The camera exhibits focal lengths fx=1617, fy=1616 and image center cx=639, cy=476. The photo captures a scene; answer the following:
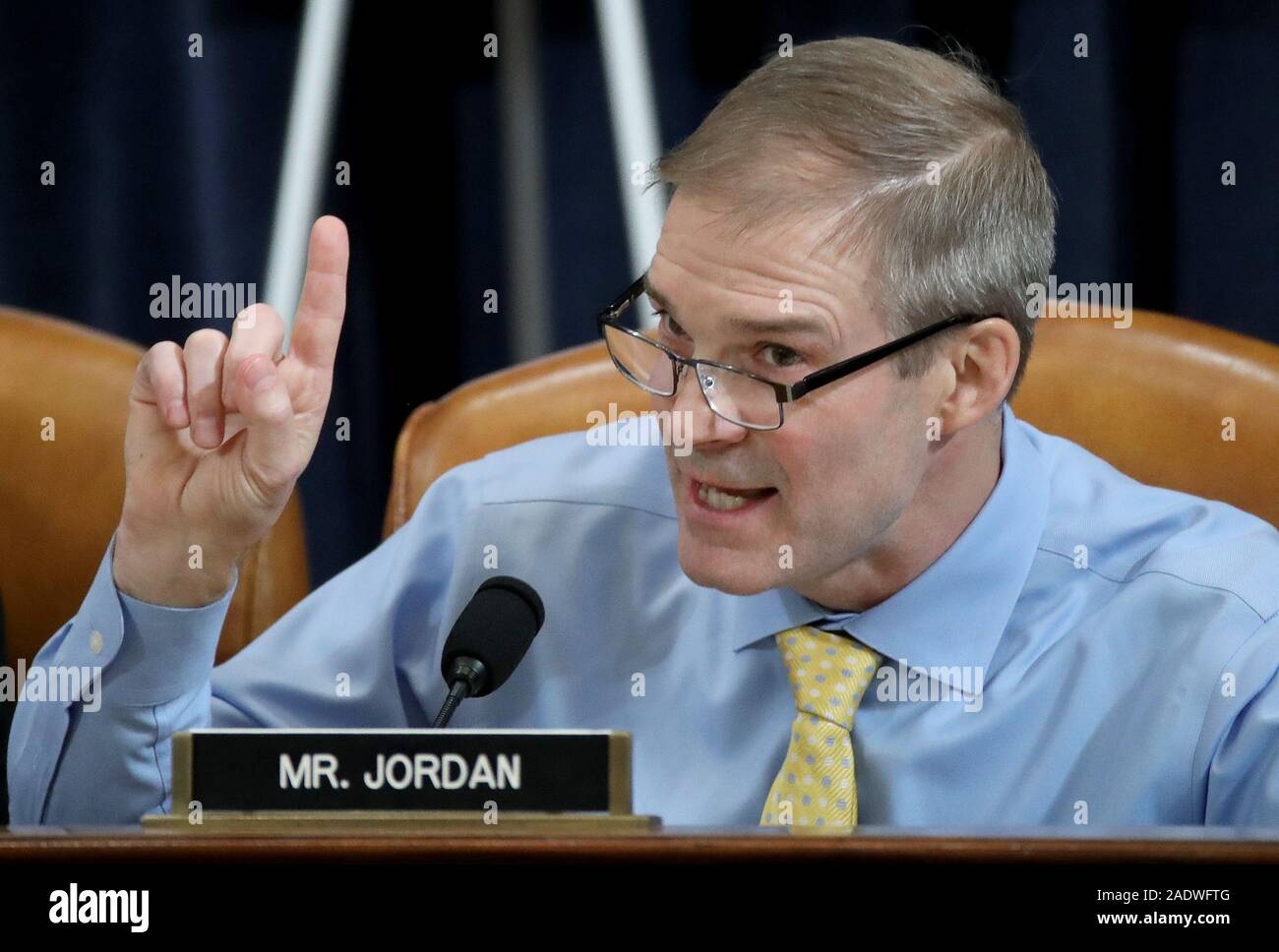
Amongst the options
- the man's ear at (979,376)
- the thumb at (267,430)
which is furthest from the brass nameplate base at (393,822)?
the man's ear at (979,376)

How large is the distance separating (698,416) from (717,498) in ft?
0.24

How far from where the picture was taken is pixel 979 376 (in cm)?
121

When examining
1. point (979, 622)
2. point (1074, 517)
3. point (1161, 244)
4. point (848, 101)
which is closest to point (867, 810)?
point (979, 622)

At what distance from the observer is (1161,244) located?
197 centimetres

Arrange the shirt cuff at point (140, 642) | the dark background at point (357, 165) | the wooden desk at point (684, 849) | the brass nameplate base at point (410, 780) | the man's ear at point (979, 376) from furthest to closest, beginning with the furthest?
the dark background at point (357, 165)
the man's ear at point (979, 376)
the shirt cuff at point (140, 642)
the brass nameplate base at point (410, 780)
the wooden desk at point (684, 849)

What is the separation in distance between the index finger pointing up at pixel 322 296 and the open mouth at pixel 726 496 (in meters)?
0.28

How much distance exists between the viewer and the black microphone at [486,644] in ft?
3.22

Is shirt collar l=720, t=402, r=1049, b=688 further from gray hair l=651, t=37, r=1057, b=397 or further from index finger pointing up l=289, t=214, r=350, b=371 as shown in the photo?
index finger pointing up l=289, t=214, r=350, b=371

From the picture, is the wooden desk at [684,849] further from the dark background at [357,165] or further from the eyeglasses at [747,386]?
the dark background at [357,165]

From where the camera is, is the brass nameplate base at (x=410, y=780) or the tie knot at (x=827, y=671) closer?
the brass nameplate base at (x=410, y=780)

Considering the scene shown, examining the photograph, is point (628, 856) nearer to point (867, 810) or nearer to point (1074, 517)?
point (867, 810)

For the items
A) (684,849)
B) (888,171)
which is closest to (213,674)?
(888,171)

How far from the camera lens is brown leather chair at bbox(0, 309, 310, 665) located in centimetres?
159

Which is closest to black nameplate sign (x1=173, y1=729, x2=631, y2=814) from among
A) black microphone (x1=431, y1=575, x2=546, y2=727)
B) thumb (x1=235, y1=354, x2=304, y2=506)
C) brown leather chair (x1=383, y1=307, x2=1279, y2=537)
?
black microphone (x1=431, y1=575, x2=546, y2=727)
